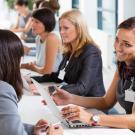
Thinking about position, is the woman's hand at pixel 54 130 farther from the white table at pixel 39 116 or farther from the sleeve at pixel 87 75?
the sleeve at pixel 87 75

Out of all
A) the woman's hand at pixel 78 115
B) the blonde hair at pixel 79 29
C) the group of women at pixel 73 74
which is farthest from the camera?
the blonde hair at pixel 79 29

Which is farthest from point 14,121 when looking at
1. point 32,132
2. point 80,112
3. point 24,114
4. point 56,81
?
point 56,81

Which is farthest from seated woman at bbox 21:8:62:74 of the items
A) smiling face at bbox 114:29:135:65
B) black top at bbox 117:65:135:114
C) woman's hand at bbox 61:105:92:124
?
woman's hand at bbox 61:105:92:124

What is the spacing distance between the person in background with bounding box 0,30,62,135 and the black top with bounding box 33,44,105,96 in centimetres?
102

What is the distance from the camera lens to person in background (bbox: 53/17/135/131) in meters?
1.91

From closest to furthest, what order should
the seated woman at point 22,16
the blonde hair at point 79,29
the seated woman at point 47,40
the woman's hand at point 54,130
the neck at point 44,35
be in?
the woman's hand at point 54,130 → the blonde hair at point 79,29 → the seated woman at point 47,40 → the neck at point 44,35 → the seated woman at point 22,16

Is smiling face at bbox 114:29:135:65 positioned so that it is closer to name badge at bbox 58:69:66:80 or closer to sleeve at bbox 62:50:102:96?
sleeve at bbox 62:50:102:96

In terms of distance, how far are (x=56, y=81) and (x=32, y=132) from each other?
1442 mm

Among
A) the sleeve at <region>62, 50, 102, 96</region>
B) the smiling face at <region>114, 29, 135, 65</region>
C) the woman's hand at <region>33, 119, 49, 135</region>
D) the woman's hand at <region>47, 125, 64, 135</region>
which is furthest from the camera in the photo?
the sleeve at <region>62, 50, 102, 96</region>

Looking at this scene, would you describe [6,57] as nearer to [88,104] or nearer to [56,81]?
[88,104]

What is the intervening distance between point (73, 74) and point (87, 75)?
0.62 feet

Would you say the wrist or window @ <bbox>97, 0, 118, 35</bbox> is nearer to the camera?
the wrist

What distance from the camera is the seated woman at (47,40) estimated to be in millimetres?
3754

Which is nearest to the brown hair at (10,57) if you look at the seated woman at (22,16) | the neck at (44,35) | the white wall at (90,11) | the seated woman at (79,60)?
the seated woman at (79,60)
